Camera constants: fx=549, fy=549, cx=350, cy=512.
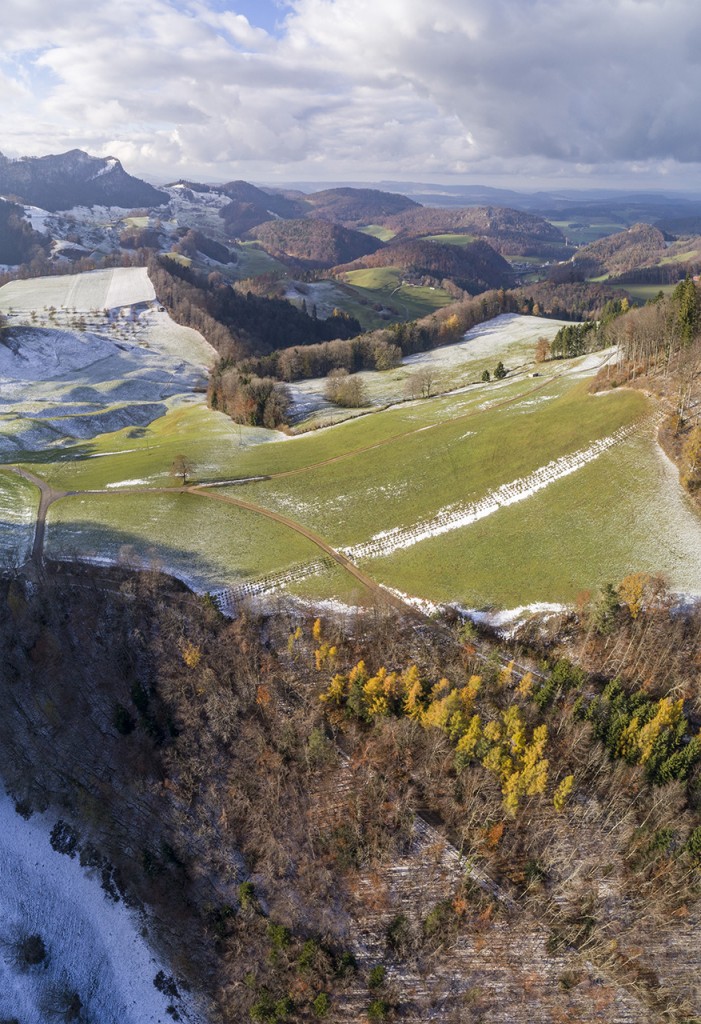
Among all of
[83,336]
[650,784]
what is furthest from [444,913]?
[83,336]

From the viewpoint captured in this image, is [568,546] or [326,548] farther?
[326,548]

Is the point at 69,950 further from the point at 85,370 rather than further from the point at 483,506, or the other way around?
the point at 85,370

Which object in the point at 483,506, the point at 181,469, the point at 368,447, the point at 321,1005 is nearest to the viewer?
the point at 321,1005

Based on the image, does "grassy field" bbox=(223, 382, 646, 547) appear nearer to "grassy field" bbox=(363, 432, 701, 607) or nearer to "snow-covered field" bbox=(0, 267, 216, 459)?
"grassy field" bbox=(363, 432, 701, 607)

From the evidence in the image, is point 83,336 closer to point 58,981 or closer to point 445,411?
point 445,411

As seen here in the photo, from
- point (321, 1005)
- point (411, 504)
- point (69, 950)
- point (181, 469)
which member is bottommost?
point (69, 950)

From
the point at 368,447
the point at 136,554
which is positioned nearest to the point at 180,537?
the point at 136,554

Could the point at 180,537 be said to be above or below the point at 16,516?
above

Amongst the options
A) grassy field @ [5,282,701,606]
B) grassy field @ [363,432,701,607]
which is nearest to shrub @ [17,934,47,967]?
grassy field @ [5,282,701,606]
